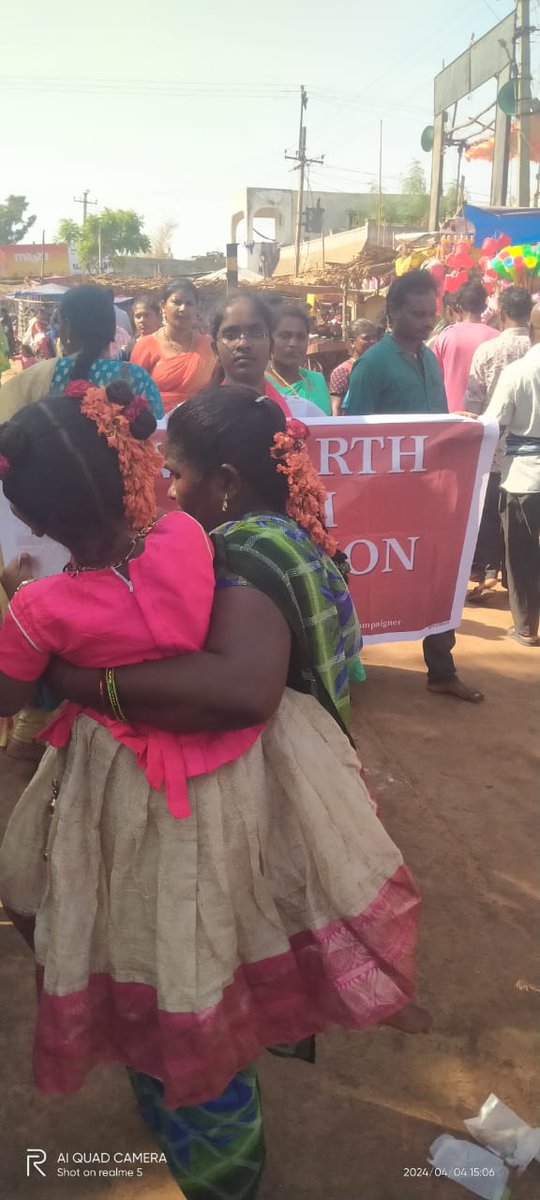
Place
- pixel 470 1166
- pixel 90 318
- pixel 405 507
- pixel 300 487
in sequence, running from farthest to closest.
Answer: pixel 405 507
pixel 90 318
pixel 470 1166
pixel 300 487

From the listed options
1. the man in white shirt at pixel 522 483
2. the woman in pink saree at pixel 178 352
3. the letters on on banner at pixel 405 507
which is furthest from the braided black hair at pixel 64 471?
the man in white shirt at pixel 522 483

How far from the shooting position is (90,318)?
337 centimetres

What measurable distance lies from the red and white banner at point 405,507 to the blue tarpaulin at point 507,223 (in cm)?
1003

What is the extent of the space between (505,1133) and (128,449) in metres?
1.78

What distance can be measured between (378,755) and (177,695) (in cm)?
277

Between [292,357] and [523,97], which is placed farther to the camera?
[523,97]

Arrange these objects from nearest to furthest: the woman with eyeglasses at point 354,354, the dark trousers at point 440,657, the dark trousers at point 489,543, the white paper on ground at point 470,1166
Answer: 1. the white paper on ground at point 470,1166
2. the dark trousers at point 440,657
3. the dark trousers at point 489,543
4. the woman with eyeglasses at point 354,354

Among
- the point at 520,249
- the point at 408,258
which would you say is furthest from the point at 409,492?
the point at 408,258

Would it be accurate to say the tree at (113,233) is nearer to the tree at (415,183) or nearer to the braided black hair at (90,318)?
the tree at (415,183)

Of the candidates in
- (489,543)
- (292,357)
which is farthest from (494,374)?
(292,357)

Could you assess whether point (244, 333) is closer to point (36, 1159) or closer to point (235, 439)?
point (235, 439)

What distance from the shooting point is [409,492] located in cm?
391

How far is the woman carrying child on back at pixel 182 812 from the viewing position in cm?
123

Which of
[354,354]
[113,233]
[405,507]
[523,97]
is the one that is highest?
[113,233]
